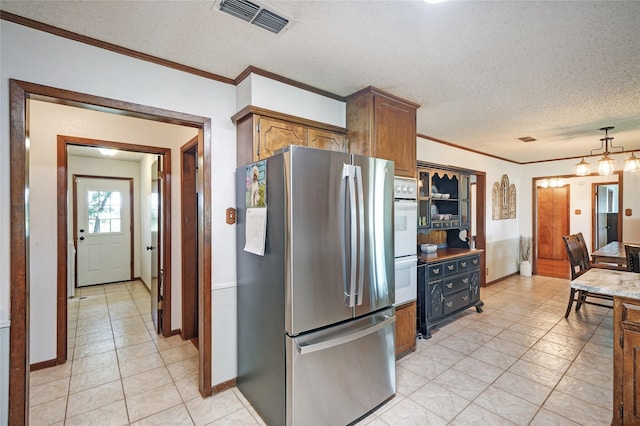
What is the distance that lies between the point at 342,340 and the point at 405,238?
1.29m

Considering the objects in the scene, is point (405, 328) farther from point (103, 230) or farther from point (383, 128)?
point (103, 230)

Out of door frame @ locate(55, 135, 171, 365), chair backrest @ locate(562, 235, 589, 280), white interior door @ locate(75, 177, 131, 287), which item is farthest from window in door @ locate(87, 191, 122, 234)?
chair backrest @ locate(562, 235, 589, 280)

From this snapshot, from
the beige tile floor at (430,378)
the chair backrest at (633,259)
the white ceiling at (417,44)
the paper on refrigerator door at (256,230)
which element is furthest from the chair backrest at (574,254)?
the paper on refrigerator door at (256,230)

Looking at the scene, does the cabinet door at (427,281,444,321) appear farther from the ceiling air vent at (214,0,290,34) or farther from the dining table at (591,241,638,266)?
the ceiling air vent at (214,0,290,34)

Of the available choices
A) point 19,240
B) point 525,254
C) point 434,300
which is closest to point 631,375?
point 434,300

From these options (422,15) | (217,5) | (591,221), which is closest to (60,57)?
(217,5)

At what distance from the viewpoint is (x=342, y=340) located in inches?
74.2

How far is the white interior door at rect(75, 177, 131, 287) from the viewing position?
18.2 ft

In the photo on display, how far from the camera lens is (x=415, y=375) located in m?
2.60

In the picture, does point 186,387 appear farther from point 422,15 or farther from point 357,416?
point 422,15

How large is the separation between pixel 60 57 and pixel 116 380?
2.51 m

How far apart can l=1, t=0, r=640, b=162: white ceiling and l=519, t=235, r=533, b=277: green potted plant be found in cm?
407

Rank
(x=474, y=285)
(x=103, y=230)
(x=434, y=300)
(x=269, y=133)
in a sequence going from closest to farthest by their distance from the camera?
(x=269, y=133) < (x=434, y=300) < (x=474, y=285) < (x=103, y=230)

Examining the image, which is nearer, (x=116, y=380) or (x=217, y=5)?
(x=217, y=5)
